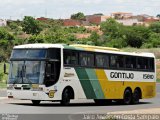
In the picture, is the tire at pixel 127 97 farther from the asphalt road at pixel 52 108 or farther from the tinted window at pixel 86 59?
the tinted window at pixel 86 59

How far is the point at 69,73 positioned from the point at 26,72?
2.06 m

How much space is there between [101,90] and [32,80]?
4749mm

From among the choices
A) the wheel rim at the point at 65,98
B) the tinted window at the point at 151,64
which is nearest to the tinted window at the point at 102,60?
the wheel rim at the point at 65,98

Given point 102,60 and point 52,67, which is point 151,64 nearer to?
point 102,60

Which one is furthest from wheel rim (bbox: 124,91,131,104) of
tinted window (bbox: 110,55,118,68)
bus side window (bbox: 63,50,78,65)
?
bus side window (bbox: 63,50,78,65)

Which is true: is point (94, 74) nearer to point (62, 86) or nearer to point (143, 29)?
point (62, 86)

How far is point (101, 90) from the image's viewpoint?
100ft

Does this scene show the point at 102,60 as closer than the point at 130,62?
Yes

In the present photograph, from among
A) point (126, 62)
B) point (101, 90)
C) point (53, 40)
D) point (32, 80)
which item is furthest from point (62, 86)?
point (53, 40)

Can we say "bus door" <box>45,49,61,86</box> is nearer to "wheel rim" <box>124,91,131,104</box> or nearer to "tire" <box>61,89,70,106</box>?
"tire" <box>61,89,70,106</box>

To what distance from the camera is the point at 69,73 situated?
27984 mm

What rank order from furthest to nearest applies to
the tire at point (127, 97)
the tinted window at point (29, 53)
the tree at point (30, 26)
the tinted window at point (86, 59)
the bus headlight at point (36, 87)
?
the tree at point (30, 26) → the tire at point (127, 97) → the tinted window at point (86, 59) → the tinted window at point (29, 53) → the bus headlight at point (36, 87)

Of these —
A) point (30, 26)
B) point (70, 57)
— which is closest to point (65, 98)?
point (70, 57)

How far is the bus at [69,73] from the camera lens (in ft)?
89.1
